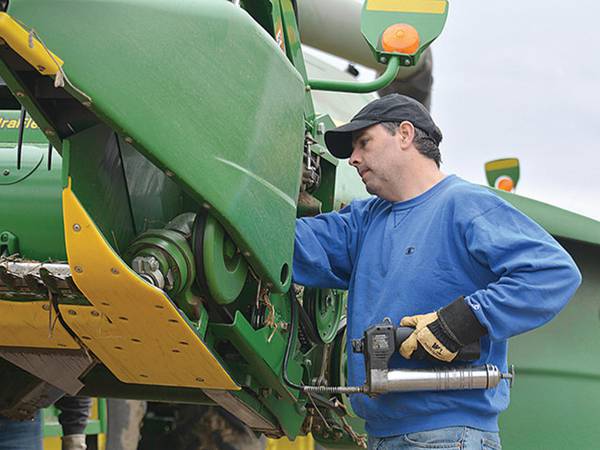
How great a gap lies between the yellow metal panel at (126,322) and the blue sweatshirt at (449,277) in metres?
0.41

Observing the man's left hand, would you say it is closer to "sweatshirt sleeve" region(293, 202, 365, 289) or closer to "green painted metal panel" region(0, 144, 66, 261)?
"sweatshirt sleeve" region(293, 202, 365, 289)

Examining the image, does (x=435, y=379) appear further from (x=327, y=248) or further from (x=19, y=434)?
(x=19, y=434)

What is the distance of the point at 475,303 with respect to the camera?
256 centimetres

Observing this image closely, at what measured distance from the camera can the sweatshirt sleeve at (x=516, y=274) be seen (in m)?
2.56

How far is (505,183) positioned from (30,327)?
4.18 metres

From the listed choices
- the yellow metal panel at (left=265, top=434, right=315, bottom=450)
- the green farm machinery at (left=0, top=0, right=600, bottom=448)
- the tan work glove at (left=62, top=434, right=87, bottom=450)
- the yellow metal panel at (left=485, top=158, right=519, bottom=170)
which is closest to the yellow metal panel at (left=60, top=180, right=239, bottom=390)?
the green farm machinery at (left=0, top=0, right=600, bottom=448)

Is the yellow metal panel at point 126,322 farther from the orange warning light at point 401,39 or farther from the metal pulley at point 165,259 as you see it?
the orange warning light at point 401,39

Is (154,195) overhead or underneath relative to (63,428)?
overhead

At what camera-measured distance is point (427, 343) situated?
2551mm

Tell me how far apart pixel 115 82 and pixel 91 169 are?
0.31 m

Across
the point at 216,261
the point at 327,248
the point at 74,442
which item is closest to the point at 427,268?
the point at 327,248

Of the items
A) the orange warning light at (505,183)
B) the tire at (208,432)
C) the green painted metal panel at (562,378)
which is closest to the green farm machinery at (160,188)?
the tire at (208,432)

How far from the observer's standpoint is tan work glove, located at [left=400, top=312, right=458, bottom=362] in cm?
255

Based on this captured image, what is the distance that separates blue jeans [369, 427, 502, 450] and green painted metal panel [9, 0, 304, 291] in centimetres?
54
